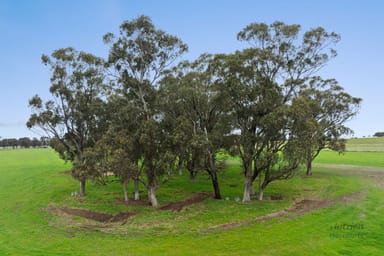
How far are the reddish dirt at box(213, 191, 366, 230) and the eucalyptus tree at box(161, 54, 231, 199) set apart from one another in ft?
22.4

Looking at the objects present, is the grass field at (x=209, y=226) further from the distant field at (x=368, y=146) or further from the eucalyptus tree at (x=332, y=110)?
the distant field at (x=368, y=146)

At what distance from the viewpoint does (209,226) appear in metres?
20.2

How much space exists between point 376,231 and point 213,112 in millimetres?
17039

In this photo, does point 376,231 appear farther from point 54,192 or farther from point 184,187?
point 54,192

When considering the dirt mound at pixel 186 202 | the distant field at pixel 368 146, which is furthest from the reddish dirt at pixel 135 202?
the distant field at pixel 368 146

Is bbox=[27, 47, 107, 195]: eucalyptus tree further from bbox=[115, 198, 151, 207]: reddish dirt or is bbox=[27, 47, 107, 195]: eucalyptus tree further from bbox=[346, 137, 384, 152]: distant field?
bbox=[346, 137, 384, 152]: distant field

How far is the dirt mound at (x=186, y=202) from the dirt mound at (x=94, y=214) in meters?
Answer: 3.49

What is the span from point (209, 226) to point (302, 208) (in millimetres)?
9263

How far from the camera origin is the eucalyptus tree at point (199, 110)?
24609 millimetres

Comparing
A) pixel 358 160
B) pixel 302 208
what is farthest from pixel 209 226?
pixel 358 160

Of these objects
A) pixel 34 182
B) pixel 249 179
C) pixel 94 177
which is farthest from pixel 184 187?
pixel 34 182

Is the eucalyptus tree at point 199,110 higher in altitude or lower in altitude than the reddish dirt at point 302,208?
higher

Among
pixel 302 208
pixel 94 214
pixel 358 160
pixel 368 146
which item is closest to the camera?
pixel 302 208

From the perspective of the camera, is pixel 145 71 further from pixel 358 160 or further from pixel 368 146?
pixel 368 146
